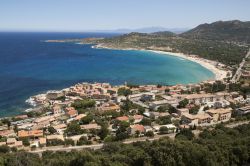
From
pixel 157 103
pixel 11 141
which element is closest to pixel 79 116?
pixel 11 141

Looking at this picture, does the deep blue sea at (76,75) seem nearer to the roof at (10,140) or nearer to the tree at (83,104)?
the tree at (83,104)

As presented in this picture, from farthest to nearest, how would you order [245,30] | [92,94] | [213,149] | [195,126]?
[245,30] < [92,94] < [195,126] < [213,149]

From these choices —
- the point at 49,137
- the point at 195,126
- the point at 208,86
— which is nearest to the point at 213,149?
the point at 195,126

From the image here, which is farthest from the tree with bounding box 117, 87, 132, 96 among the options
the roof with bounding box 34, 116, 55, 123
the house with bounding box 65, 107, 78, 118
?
the roof with bounding box 34, 116, 55, 123

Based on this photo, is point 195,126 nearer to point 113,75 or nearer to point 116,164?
point 116,164

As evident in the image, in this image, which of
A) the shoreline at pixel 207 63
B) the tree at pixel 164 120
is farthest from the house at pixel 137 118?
the shoreline at pixel 207 63

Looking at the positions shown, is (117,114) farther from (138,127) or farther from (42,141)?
(42,141)

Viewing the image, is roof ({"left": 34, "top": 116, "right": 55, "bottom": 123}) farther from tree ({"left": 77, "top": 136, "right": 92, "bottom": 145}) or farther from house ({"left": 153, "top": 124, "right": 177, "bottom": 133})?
house ({"left": 153, "top": 124, "right": 177, "bottom": 133})
